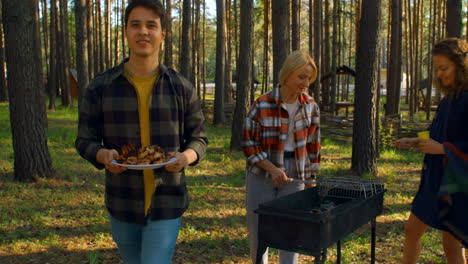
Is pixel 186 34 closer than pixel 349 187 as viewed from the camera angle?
No

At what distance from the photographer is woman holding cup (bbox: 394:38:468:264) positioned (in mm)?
3150

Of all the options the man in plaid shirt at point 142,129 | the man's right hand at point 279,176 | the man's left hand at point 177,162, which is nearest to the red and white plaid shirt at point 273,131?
the man's right hand at point 279,176

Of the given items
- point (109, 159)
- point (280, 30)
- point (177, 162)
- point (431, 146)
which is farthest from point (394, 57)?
point (109, 159)

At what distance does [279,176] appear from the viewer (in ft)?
10.8

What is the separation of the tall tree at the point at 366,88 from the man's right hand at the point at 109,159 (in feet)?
22.7

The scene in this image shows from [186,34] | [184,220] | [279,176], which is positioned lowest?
[184,220]

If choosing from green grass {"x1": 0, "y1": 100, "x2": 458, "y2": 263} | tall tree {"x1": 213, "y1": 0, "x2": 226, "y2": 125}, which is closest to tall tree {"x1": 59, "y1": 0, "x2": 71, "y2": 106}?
tall tree {"x1": 213, "y1": 0, "x2": 226, "y2": 125}

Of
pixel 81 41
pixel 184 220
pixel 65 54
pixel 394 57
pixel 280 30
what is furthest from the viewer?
pixel 65 54

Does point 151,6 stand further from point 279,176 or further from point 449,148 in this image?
point 449,148

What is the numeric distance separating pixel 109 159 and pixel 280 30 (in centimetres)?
780

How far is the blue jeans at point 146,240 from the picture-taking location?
7.80 feet

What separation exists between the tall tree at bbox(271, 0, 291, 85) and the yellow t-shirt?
23.6 feet

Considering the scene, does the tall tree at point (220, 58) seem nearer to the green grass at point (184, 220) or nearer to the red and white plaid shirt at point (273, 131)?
the green grass at point (184, 220)

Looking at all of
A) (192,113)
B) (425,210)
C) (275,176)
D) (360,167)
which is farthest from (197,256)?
(360,167)
